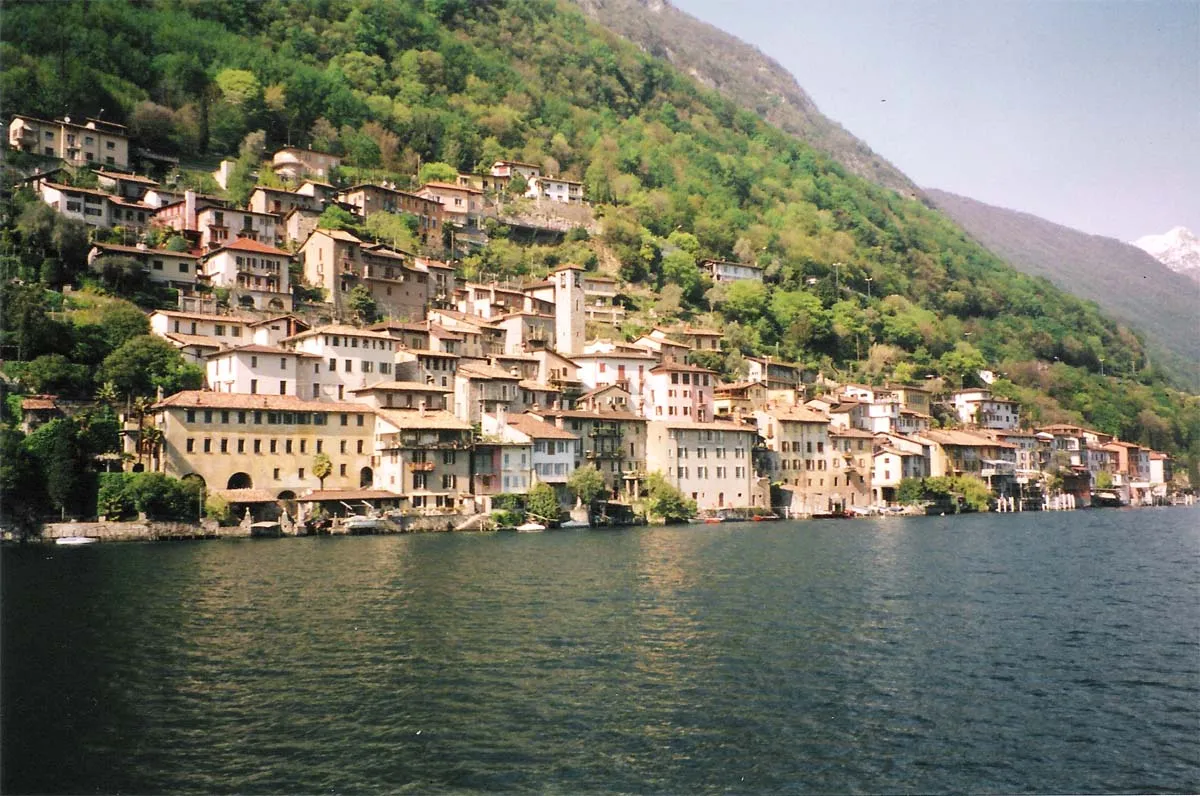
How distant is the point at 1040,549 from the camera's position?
57156mm

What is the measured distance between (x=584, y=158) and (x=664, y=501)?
95152mm

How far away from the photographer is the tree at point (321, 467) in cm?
6669

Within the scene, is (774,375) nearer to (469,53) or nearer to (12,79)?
(12,79)

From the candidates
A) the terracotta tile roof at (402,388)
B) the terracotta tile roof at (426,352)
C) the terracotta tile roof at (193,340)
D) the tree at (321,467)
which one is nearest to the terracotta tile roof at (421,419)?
the terracotta tile roof at (402,388)

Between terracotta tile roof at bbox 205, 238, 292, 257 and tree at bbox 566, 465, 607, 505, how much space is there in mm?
30616

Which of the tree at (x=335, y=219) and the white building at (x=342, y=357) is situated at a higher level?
the tree at (x=335, y=219)

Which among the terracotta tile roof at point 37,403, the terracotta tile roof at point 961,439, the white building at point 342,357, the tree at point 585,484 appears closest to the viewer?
the terracotta tile roof at point 37,403

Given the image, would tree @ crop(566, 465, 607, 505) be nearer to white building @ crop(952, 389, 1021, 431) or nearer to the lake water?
the lake water

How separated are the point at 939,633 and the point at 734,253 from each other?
11850cm

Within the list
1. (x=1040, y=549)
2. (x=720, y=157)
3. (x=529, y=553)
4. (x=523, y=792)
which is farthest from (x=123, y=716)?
(x=720, y=157)

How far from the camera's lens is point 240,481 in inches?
2520

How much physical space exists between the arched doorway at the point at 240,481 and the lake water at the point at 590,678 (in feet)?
62.9

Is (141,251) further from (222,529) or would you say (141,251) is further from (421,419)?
(222,529)

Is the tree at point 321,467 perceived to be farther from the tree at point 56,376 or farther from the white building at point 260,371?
the tree at point 56,376
